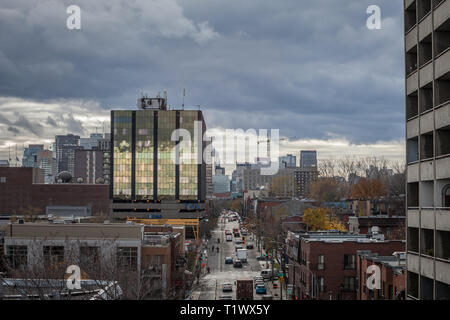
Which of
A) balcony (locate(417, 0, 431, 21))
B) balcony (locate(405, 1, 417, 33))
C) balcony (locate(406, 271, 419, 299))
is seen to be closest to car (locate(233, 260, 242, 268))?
balcony (locate(406, 271, 419, 299))

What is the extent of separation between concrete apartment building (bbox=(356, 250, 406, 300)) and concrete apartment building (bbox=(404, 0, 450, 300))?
20.7 ft

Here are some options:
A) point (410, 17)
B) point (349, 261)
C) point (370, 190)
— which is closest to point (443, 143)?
point (410, 17)

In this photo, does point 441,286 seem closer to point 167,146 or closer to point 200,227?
point 200,227

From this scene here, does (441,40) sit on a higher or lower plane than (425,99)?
higher

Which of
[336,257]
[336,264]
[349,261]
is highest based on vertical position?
[336,257]

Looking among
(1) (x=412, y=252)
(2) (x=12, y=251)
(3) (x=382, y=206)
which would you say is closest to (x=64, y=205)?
(3) (x=382, y=206)

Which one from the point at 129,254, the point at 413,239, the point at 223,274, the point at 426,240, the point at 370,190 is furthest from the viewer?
the point at 370,190

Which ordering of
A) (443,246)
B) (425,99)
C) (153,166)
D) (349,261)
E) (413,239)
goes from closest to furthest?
(443,246) → (425,99) → (413,239) → (349,261) → (153,166)

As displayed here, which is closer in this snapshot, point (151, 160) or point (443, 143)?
point (443, 143)

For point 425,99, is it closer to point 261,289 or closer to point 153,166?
point 261,289

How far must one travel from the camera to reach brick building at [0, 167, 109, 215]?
Result: 128 metres

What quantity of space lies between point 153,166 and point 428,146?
11281 cm

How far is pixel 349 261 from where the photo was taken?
159 feet
